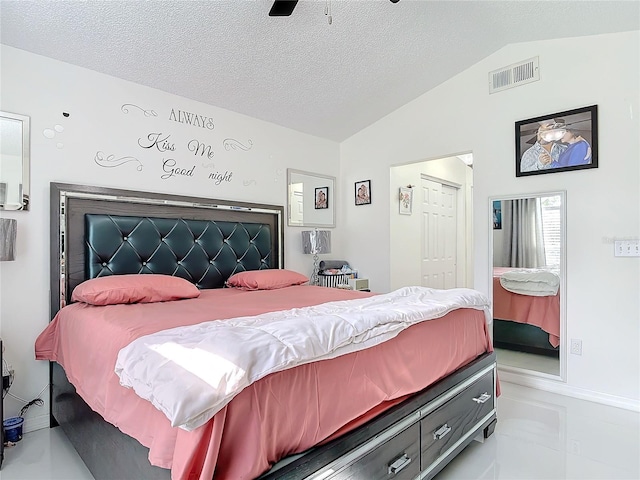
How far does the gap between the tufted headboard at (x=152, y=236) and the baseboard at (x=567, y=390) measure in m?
2.31

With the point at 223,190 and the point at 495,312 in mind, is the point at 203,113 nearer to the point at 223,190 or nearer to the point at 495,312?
the point at 223,190

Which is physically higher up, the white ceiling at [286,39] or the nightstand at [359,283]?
the white ceiling at [286,39]

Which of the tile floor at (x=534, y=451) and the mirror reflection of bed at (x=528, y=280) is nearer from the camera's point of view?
the tile floor at (x=534, y=451)

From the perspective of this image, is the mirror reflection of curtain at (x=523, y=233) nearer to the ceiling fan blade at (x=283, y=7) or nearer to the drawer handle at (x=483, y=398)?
the drawer handle at (x=483, y=398)

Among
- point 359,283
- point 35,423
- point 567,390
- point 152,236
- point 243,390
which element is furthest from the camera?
point 359,283

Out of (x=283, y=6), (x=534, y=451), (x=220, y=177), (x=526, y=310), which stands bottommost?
(x=534, y=451)

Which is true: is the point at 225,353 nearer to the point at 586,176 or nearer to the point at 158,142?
the point at 158,142

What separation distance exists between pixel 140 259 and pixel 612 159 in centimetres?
351

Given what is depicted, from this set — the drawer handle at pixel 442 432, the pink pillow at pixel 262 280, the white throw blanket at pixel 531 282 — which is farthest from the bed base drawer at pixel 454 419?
the pink pillow at pixel 262 280

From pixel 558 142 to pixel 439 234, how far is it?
87.1 inches

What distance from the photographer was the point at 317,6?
93.8 inches

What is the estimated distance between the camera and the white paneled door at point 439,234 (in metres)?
4.73

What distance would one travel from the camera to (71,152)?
8.18 feet

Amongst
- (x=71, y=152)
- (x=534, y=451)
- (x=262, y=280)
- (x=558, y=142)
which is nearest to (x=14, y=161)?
(x=71, y=152)
